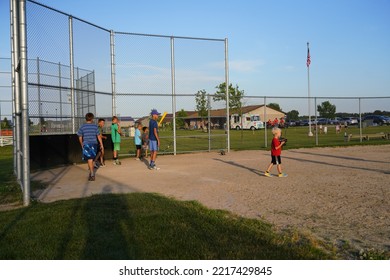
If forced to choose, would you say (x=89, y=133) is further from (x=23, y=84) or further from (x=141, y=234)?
(x=141, y=234)

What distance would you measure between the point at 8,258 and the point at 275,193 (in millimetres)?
5100

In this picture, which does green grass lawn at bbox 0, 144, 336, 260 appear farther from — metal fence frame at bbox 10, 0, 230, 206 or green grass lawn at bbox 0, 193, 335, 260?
metal fence frame at bbox 10, 0, 230, 206

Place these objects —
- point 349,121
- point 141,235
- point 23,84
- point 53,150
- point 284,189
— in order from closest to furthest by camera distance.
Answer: point 141,235 < point 23,84 < point 284,189 < point 53,150 < point 349,121

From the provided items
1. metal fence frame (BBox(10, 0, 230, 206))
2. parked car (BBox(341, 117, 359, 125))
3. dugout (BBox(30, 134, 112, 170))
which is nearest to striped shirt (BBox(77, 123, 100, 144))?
metal fence frame (BBox(10, 0, 230, 206))

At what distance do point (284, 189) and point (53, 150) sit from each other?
8.13 meters

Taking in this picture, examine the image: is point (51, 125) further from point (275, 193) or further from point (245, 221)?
point (245, 221)

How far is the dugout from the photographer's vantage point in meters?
11.9

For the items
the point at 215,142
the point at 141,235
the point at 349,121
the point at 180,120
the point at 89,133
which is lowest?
the point at 141,235

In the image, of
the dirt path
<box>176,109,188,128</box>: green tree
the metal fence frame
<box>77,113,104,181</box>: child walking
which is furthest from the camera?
<box>176,109,188,128</box>: green tree

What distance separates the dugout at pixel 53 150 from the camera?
1189cm

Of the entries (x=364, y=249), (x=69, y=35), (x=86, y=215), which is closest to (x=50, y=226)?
(x=86, y=215)

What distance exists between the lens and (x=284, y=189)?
808 cm

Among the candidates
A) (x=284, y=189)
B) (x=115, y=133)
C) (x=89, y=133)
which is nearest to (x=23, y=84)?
(x=89, y=133)

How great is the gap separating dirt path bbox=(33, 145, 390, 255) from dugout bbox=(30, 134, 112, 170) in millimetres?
597
